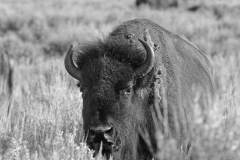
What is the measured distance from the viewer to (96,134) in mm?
4469

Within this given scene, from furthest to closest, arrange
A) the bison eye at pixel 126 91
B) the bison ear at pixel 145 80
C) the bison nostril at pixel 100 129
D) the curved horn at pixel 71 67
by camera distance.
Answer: the curved horn at pixel 71 67
the bison ear at pixel 145 80
the bison eye at pixel 126 91
the bison nostril at pixel 100 129

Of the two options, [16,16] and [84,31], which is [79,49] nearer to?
[84,31]

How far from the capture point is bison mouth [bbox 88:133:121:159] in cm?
448

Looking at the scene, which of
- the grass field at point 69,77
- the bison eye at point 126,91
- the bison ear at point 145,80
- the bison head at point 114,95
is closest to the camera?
the grass field at point 69,77

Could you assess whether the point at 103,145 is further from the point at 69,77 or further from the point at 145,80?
the point at 69,77

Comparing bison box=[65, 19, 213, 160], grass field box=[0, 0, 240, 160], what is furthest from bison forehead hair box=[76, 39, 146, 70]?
grass field box=[0, 0, 240, 160]

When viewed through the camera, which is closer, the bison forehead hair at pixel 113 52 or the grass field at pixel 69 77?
the grass field at pixel 69 77

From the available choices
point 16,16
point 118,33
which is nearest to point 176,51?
point 118,33

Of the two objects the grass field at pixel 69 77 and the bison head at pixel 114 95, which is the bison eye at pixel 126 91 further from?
the grass field at pixel 69 77

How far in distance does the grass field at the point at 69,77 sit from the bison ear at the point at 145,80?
24.3 inches

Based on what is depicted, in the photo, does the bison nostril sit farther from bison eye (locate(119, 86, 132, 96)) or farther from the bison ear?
the bison ear

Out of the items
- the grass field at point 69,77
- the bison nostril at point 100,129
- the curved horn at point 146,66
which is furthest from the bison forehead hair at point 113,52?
the bison nostril at point 100,129

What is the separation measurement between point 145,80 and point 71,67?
78cm

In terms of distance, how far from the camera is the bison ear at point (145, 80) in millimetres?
4998
